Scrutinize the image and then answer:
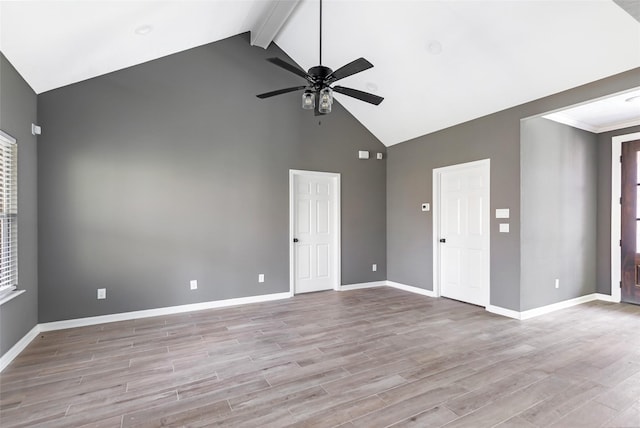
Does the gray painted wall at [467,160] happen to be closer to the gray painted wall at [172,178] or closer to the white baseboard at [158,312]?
the gray painted wall at [172,178]

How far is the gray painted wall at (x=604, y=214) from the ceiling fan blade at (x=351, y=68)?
16.1 feet

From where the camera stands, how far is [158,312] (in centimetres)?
429

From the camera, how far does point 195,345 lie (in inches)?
130

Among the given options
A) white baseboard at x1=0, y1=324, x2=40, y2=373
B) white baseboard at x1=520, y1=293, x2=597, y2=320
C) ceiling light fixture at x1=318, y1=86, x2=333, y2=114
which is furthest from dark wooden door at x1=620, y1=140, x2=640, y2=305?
white baseboard at x1=0, y1=324, x2=40, y2=373

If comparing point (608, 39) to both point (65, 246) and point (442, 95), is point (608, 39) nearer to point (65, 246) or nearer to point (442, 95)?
point (442, 95)

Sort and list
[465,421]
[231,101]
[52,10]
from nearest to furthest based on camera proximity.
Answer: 1. [465,421]
2. [52,10]
3. [231,101]

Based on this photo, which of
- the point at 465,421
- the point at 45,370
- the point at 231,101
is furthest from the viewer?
the point at 231,101

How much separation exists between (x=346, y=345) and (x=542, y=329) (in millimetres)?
2442

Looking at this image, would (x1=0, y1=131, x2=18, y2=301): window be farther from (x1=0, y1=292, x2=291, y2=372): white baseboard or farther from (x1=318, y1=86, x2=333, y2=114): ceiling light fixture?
(x1=318, y1=86, x2=333, y2=114): ceiling light fixture

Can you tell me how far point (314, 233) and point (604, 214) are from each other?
4.81 metres

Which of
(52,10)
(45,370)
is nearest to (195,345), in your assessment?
(45,370)

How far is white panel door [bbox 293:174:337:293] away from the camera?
549 cm

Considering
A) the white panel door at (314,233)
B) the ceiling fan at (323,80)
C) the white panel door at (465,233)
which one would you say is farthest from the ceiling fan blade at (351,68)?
the white panel door at (465,233)

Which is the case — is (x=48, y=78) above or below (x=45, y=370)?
above
